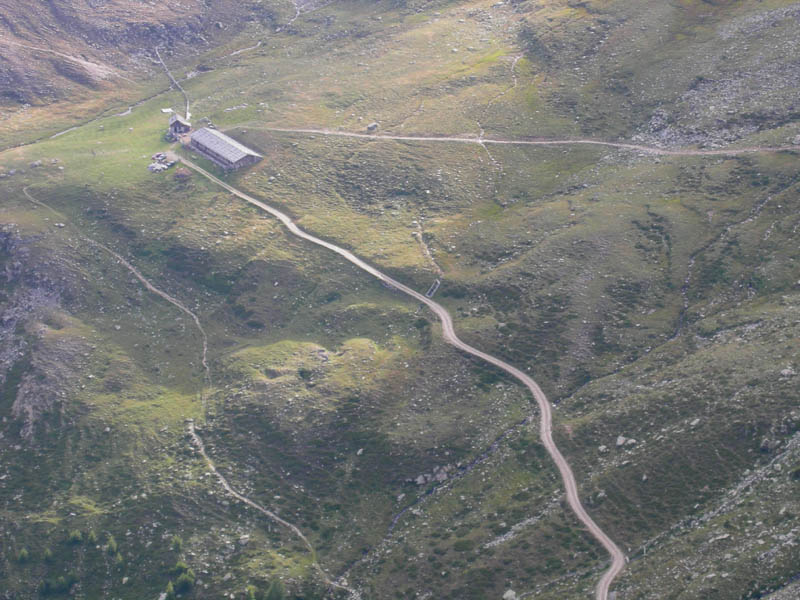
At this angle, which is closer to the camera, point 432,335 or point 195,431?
point 195,431

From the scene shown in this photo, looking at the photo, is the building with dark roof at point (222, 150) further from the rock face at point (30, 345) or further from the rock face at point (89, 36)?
the rock face at point (89, 36)

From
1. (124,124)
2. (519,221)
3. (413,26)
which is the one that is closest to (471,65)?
(413,26)

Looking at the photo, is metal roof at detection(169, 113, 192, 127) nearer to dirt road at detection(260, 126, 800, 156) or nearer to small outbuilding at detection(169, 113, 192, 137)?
small outbuilding at detection(169, 113, 192, 137)

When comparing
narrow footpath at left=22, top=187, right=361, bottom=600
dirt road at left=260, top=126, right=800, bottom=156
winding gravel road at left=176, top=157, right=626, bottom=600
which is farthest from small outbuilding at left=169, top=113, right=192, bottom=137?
narrow footpath at left=22, top=187, right=361, bottom=600

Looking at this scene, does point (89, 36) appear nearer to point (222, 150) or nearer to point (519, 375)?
point (222, 150)

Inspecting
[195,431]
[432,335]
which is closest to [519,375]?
[432,335]

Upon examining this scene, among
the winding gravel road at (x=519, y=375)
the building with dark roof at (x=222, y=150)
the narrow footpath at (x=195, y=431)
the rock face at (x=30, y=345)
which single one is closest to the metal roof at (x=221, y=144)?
the building with dark roof at (x=222, y=150)

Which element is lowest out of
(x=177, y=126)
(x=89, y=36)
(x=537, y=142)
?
(x=537, y=142)
